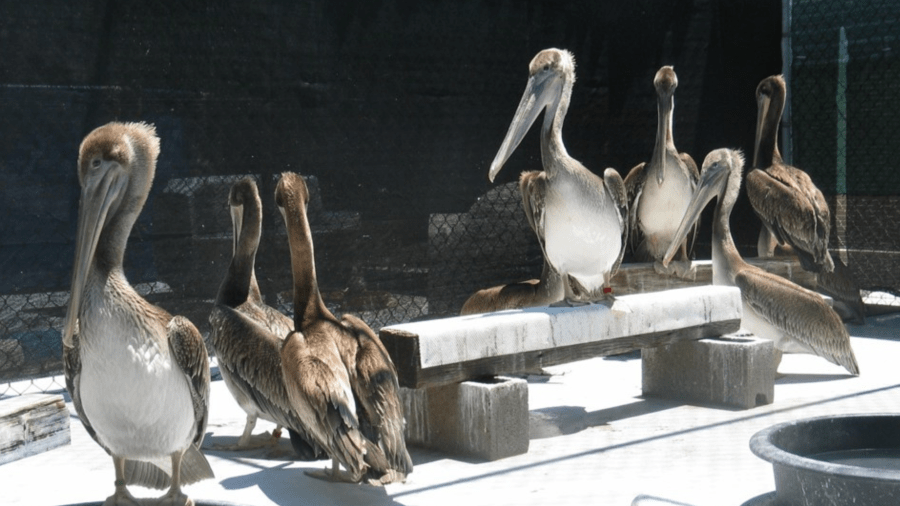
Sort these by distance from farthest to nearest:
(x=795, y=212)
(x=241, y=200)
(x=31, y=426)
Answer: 1. (x=795, y=212)
2. (x=241, y=200)
3. (x=31, y=426)

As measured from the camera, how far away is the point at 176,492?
3.12 metres

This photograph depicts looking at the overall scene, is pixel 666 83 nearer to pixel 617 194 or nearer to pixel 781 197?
pixel 781 197

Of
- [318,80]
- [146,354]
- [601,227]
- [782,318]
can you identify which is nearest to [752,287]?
[782,318]

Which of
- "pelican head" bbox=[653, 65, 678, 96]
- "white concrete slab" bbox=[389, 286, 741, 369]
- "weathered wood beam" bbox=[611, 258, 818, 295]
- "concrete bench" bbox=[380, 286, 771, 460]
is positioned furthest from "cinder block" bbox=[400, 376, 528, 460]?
"pelican head" bbox=[653, 65, 678, 96]

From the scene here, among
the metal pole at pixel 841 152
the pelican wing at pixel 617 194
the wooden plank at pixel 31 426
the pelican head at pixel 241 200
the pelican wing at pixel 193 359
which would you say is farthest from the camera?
the metal pole at pixel 841 152

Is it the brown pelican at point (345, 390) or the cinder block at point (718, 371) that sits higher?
the brown pelican at point (345, 390)

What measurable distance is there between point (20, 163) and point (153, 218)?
0.72m

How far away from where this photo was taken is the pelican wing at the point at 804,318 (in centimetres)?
536

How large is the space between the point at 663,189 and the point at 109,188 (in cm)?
401

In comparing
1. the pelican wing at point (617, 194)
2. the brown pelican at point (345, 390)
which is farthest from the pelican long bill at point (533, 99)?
the brown pelican at point (345, 390)

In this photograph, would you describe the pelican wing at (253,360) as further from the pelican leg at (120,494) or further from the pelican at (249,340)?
the pelican leg at (120,494)

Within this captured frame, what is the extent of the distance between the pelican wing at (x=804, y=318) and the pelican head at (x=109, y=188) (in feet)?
11.0

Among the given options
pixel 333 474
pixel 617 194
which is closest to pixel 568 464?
pixel 333 474

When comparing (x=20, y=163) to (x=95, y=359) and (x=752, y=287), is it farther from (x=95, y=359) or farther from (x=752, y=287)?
(x=752, y=287)
